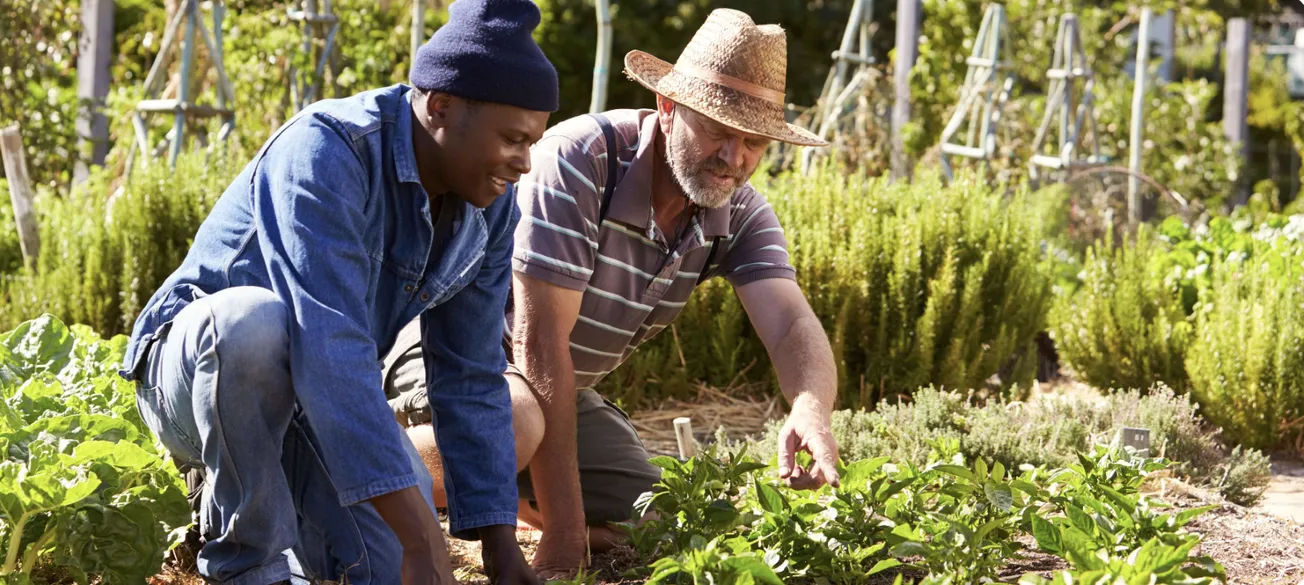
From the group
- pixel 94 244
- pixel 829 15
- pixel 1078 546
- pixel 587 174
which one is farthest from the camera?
pixel 829 15

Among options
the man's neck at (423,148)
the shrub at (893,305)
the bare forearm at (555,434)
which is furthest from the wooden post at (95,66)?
the man's neck at (423,148)

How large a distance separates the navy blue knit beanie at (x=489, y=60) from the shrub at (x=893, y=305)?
2841mm

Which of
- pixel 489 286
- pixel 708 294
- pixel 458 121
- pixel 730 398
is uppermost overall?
pixel 458 121

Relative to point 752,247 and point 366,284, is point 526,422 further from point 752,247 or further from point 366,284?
point 752,247

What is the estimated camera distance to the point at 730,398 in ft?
17.3

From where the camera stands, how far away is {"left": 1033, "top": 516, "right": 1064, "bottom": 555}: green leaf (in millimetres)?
2342

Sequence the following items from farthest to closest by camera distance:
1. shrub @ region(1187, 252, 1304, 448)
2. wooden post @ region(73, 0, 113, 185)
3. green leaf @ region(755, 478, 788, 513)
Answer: wooden post @ region(73, 0, 113, 185) < shrub @ region(1187, 252, 1304, 448) < green leaf @ region(755, 478, 788, 513)

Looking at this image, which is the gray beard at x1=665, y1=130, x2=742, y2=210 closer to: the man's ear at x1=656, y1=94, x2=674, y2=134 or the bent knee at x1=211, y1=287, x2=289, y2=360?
the man's ear at x1=656, y1=94, x2=674, y2=134

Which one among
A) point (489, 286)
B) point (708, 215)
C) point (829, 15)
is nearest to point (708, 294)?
point (708, 215)

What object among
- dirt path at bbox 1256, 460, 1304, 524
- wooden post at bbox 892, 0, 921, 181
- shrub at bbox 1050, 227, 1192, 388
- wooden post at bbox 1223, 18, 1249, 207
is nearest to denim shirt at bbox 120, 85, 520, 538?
dirt path at bbox 1256, 460, 1304, 524

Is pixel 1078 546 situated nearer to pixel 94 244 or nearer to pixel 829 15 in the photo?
pixel 94 244

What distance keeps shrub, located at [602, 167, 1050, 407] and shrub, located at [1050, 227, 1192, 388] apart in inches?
8.2

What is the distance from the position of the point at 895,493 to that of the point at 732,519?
343mm

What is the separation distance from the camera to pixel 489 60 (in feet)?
7.55
